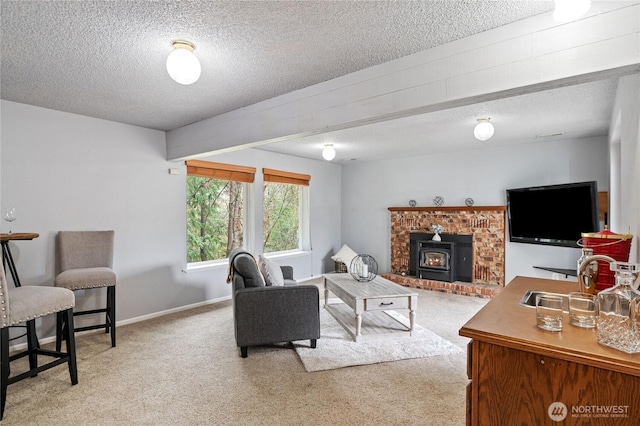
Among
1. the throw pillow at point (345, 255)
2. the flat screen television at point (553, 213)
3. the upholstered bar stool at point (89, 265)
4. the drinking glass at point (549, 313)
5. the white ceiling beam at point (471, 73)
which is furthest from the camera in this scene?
the throw pillow at point (345, 255)

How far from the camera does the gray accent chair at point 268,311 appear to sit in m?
2.85

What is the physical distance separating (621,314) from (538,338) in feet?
0.88

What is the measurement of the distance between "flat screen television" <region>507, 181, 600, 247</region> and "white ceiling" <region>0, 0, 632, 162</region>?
1.01 m

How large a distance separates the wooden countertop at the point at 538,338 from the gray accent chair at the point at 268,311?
1.74 metres

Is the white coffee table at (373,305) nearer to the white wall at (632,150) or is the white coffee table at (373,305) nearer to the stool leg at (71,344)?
the white wall at (632,150)

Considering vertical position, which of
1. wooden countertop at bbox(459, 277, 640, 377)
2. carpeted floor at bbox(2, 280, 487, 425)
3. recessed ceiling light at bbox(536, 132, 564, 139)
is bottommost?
carpeted floor at bbox(2, 280, 487, 425)

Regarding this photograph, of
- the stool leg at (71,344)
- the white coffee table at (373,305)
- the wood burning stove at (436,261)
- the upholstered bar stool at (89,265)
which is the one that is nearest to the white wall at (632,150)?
the white coffee table at (373,305)

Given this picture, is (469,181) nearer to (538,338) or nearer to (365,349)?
(365,349)

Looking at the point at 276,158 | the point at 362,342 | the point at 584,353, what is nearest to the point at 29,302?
the point at 362,342

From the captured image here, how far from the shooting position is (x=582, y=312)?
4.23 feet

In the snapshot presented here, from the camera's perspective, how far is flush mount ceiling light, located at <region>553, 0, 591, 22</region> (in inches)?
50.4

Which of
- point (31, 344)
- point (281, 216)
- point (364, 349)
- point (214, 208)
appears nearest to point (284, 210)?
point (281, 216)

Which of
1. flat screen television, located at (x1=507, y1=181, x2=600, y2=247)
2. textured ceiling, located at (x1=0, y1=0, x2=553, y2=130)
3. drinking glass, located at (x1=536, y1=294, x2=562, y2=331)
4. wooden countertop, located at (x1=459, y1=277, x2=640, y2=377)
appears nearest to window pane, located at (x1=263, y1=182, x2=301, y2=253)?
textured ceiling, located at (x1=0, y1=0, x2=553, y2=130)

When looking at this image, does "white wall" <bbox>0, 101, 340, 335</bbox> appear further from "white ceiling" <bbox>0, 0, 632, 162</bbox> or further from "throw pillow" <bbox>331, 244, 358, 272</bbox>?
"throw pillow" <bbox>331, 244, 358, 272</bbox>
